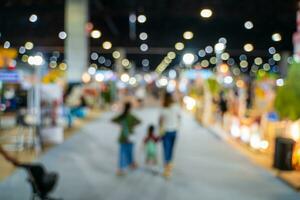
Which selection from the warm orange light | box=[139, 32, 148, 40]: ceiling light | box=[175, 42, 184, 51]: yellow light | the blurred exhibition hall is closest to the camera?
the blurred exhibition hall

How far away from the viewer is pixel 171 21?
3033 cm

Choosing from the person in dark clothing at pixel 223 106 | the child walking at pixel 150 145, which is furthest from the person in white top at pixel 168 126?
the person in dark clothing at pixel 223 106

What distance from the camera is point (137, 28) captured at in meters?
30.6

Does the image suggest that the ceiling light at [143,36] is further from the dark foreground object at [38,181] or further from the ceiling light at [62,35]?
the dark foreground object at [38,181]

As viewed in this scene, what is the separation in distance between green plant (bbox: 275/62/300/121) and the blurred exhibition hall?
19 millimetres

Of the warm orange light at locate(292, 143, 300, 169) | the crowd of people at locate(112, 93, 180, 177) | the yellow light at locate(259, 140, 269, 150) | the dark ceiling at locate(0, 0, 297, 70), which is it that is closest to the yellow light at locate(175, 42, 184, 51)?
the dark ceiling at locate(0, 0, 297, 70)

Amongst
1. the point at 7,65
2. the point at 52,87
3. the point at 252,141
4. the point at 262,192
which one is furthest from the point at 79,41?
the point at 262,192

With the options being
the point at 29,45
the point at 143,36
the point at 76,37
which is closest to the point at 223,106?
the point at 76,37

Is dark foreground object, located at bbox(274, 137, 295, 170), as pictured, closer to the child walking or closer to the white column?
the child walking

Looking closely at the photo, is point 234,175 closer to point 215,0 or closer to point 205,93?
point 205,93

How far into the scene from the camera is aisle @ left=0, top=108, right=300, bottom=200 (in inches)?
307

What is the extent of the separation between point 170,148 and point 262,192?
77.4 inches

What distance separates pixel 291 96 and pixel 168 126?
93.8 inches

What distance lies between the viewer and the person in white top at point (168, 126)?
363 inches
